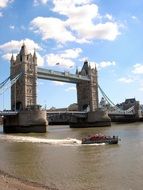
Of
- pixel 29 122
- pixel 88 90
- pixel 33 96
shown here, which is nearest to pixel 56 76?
pixel 33 96

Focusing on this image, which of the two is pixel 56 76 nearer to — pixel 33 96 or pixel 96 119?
pixel 33 96

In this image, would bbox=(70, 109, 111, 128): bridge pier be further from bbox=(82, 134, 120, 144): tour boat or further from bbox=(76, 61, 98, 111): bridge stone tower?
bbox=(82, 134, 120, 144): tour boat

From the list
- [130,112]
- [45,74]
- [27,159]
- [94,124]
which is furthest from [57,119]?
[27,159]

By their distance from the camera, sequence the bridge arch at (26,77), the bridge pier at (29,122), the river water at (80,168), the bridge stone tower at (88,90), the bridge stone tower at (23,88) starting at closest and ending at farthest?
the river water at (80,168) < the bridge pier at (29,122) < the bridge stone tower at (23,88) < the bridge arch at (26,77) < the bridge stone tower at (88,90)

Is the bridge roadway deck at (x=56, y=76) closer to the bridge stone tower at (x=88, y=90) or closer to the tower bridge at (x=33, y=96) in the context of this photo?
the tower bridge at (x=33, y=96)

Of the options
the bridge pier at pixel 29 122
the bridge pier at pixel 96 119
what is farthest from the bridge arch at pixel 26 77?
the bridge pier at pixel 96 119

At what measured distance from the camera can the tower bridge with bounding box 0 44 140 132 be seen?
95438mm

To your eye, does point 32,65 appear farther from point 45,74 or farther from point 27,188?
point 27,188

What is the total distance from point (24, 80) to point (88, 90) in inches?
1743

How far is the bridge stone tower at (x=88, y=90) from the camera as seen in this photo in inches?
5792

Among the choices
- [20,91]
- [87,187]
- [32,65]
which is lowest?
[87,187]

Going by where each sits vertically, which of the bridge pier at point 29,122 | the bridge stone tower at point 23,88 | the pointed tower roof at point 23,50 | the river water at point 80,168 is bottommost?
the river water at point 80,168

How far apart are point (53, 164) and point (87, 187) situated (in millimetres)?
10693

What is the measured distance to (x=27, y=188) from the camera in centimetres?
2311
